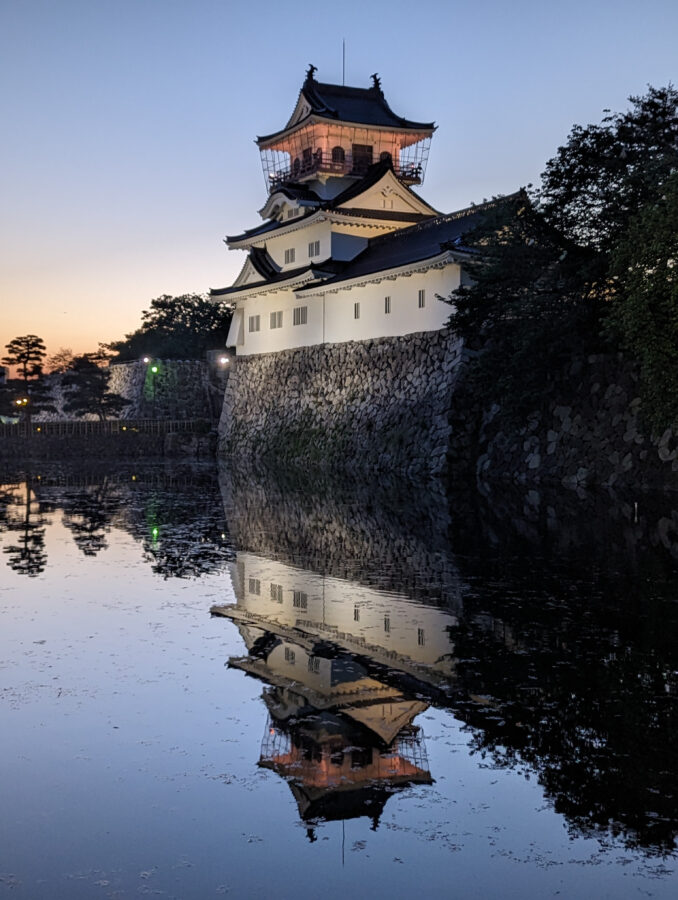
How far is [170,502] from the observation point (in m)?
22.7

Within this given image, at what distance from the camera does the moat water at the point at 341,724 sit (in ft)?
13.9

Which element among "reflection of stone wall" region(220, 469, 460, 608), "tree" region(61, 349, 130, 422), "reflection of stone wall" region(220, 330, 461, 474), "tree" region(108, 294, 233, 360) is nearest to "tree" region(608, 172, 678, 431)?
"reflection of stone wall" region(220, 469, 460, 608)

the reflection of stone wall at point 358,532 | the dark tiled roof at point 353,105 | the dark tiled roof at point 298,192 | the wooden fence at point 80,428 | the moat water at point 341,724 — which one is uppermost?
the dark tiled roof at point 353,105

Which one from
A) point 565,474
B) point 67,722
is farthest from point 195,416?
point 67,722

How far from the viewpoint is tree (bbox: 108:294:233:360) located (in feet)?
219

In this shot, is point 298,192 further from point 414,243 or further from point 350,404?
point 350,404

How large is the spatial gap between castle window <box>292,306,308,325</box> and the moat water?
30497 mm

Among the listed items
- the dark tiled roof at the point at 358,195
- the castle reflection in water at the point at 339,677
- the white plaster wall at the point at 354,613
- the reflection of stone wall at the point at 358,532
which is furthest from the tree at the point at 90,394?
the castle reflection in water at the point at 339,677

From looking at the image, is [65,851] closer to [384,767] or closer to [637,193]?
[384,767]

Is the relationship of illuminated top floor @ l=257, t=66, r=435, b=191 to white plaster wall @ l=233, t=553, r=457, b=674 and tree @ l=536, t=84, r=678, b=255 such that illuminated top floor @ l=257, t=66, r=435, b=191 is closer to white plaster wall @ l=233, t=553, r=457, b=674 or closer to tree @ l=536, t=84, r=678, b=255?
tree @ l=536, t=84, r=678, b=255

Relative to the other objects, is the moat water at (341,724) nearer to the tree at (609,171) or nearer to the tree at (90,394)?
the tree at (609,171)

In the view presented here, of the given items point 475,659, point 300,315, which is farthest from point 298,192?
point 475,659

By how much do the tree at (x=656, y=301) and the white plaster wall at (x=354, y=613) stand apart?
11.3m

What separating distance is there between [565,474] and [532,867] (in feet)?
78.1
